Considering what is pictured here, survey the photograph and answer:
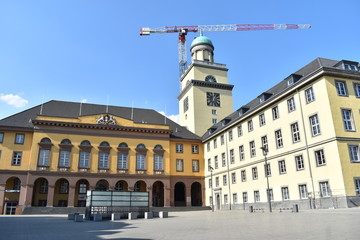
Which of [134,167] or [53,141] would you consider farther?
[134,167]

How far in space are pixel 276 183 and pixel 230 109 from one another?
2973 cm

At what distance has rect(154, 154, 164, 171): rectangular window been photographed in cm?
4916

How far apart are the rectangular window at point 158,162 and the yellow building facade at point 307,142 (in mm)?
14233

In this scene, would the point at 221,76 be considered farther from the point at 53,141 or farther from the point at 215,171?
the point at 53,141

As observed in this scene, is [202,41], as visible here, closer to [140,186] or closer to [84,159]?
[140,186]

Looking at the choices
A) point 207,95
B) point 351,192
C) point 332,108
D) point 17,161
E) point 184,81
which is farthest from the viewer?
point 184,81

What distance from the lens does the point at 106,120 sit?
47906 millimetres

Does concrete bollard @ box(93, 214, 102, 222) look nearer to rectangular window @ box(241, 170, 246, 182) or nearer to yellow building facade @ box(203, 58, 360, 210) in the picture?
yellow building facade @ box(203, 58, 360, 210)

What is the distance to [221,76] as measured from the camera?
63.2 metres

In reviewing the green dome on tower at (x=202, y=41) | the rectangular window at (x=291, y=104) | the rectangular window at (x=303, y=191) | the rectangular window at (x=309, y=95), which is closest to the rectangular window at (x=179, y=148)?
the rectangular window at (x=291, y=104)

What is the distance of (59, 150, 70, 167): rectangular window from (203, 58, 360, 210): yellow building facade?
1027 inches

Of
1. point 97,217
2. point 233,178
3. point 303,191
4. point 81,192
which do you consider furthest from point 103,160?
point 303,191

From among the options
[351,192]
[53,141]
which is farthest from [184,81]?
[351,192]

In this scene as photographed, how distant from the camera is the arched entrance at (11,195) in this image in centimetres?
4194
